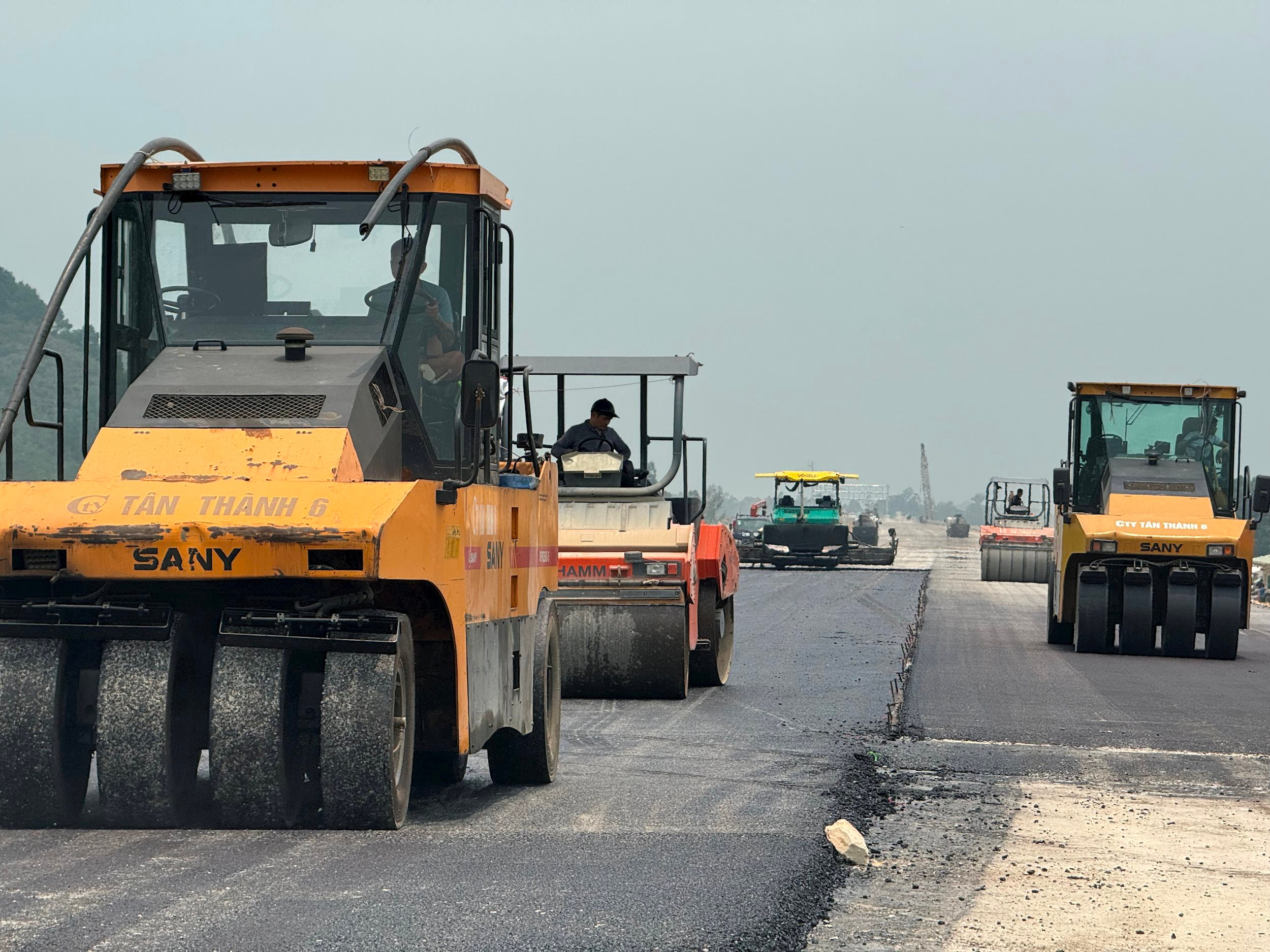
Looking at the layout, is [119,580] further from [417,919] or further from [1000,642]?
[1000,642]

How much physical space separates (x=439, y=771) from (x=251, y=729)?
7.32 ft

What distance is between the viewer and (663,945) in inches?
208

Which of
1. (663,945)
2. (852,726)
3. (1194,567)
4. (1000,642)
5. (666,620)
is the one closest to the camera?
(663,945)

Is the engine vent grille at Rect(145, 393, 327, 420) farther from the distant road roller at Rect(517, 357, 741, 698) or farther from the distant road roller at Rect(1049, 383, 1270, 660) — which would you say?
the distant road roller at Rect(1049, 383, 1270, 660)

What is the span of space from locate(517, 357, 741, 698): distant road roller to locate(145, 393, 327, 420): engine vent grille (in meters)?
6.16

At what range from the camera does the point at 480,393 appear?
282 inches

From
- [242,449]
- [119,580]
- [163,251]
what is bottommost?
[119,580]

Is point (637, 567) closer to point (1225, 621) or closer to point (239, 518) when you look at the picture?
point (239, 518)

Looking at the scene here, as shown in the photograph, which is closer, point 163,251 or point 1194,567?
point 163,251

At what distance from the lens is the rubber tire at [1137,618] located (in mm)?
18812

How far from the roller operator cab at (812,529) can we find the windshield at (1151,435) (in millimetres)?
25740

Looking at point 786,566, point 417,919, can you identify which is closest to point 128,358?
point 417,919

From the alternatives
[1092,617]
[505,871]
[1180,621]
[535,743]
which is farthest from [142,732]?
[1180,621]

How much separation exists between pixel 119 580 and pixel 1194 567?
14728mm
